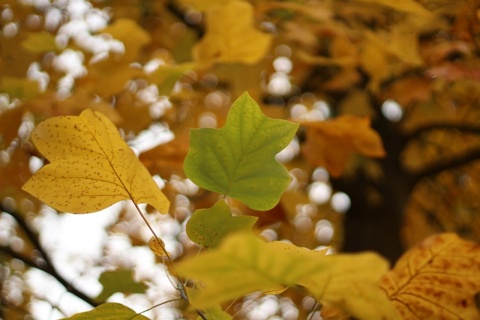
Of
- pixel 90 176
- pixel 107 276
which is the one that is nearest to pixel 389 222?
pixel 107 276

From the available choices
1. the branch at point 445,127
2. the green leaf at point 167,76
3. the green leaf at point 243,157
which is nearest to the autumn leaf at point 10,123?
the green leaf at point 167,76

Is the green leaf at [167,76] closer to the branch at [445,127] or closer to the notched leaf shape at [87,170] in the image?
the notched leaf shape at [87,170]

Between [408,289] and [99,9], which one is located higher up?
[408,289]

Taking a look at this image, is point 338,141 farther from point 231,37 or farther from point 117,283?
point 117,283

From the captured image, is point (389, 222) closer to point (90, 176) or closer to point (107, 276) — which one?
point (107, 276)

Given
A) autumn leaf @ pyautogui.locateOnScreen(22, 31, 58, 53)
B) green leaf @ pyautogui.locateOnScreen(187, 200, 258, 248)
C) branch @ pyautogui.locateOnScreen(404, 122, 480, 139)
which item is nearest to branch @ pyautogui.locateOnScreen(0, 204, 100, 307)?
autumn leaf @ pyautogui.locateOnScreen(22, 31, 58, 53)

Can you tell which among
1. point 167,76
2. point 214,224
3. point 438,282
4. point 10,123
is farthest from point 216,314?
point 10,123

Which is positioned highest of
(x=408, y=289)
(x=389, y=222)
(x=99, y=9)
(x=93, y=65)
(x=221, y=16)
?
(x=221, y=16)
